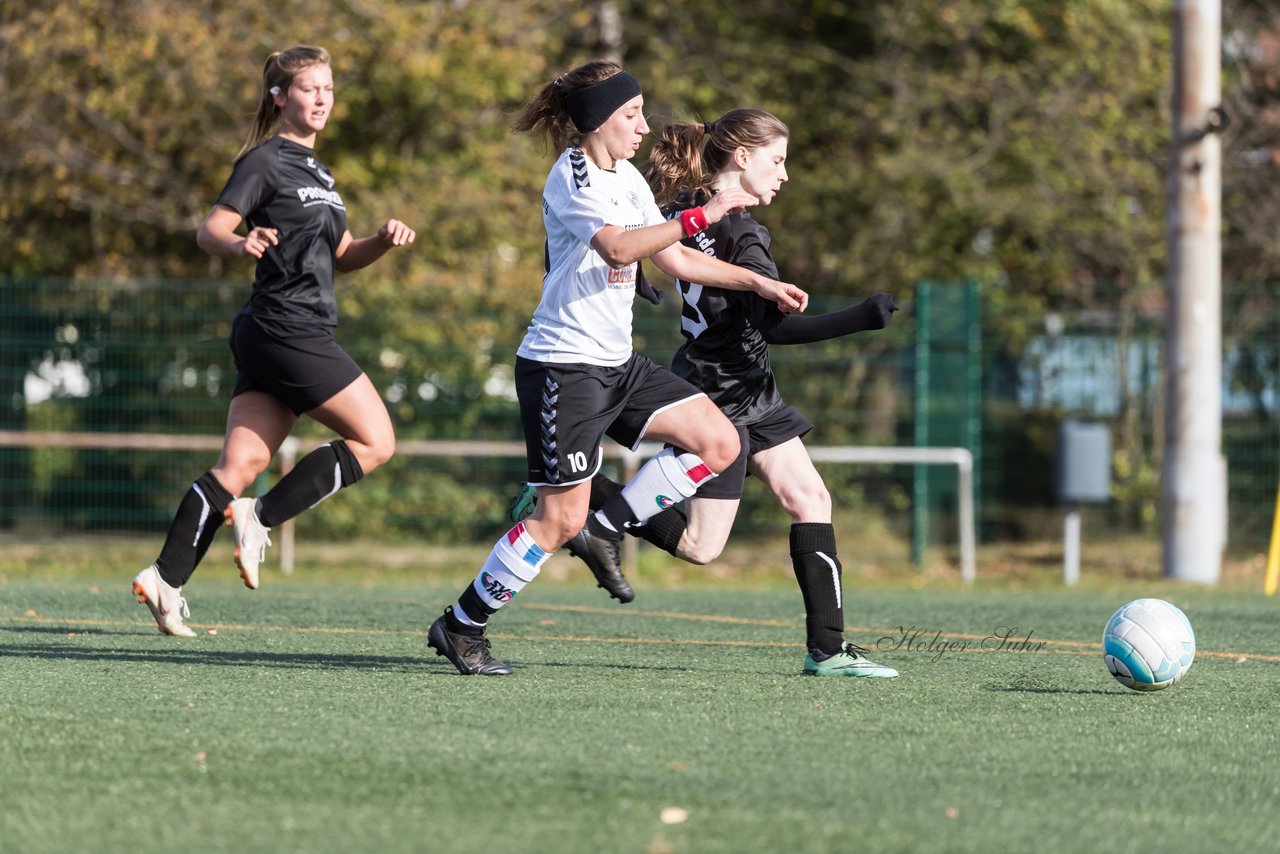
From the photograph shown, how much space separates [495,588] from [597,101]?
158 centimetres

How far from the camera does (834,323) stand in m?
5.64

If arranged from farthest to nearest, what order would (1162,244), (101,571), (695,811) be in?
(1162,244) < (101,571) < (695,811)

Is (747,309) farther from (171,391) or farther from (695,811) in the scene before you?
(171,391)

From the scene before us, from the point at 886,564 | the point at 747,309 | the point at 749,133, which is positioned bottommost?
the point at 886,564

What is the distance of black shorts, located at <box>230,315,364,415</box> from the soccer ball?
2.84 metres

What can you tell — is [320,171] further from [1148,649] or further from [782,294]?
[1148,649]

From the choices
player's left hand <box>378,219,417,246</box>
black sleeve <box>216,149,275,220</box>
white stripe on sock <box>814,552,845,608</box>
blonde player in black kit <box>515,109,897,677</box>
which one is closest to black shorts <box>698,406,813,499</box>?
blonde player in black kit <box>515,109,897,677</box>

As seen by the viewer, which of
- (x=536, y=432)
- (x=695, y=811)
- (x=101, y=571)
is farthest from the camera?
(x=101, y=571)

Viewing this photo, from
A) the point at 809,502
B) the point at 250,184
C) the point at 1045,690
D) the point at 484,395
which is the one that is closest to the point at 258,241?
the point at 250,184

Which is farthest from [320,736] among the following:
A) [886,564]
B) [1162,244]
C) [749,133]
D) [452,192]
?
[1162,244]

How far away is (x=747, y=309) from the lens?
608 cm

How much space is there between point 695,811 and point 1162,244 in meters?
14.0

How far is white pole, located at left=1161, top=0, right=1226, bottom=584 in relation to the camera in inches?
499

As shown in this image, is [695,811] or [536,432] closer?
[695,811]
